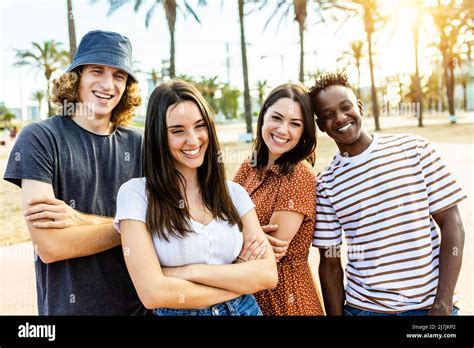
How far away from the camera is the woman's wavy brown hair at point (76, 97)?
6.04 ft

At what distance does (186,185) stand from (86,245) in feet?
1.31

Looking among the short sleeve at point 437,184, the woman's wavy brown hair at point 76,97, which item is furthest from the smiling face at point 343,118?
the woman's wavy brown hair at point 76,97

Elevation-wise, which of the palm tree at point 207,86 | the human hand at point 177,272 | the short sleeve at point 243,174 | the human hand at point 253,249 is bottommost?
the human hand at point 177,272

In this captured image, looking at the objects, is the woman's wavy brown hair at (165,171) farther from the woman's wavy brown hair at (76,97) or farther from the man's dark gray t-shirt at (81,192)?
the woman's wavy brown hair at (76,97)

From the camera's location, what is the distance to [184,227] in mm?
1490

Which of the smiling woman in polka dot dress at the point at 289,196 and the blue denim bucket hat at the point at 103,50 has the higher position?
the blue denim bucket hat at the point at 103,50

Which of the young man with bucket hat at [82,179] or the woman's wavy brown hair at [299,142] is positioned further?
the woman's wavy brown hair at [299,142]

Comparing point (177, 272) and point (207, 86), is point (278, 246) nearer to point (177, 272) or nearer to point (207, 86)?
point (177, 272)

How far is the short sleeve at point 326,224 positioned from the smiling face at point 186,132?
533mm

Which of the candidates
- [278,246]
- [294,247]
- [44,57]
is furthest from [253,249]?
[44,57]

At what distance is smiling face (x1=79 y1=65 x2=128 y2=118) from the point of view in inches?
70.6

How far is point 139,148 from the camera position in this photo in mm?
1879
